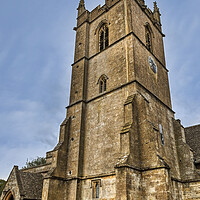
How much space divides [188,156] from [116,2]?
48.9 feet

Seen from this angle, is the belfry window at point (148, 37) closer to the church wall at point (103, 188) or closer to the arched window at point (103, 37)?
the arched window at point (103, 37)

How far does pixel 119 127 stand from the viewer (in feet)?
48.4

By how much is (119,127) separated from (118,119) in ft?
2.04

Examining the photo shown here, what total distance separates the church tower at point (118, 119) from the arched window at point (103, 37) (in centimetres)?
10

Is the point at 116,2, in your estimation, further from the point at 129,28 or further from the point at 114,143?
the point at 114,143

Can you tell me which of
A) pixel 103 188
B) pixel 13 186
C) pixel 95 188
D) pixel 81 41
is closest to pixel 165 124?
pixel 103 188

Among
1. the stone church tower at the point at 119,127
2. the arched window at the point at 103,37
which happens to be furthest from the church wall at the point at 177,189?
the arched window at the point at 103,37

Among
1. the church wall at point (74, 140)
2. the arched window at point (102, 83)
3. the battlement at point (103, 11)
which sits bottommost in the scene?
the church wall at point (74, 140)

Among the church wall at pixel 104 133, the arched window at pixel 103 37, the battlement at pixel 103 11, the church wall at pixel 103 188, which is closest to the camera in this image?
the church wall at pixel 103 188

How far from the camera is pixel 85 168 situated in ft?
51.0

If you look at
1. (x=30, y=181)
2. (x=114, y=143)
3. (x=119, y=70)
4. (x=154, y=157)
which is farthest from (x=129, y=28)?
(x=30, y=181)

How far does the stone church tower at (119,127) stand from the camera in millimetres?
12391

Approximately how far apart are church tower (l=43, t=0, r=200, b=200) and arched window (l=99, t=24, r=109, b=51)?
10 centimetres

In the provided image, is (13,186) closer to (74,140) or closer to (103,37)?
(74,140)
